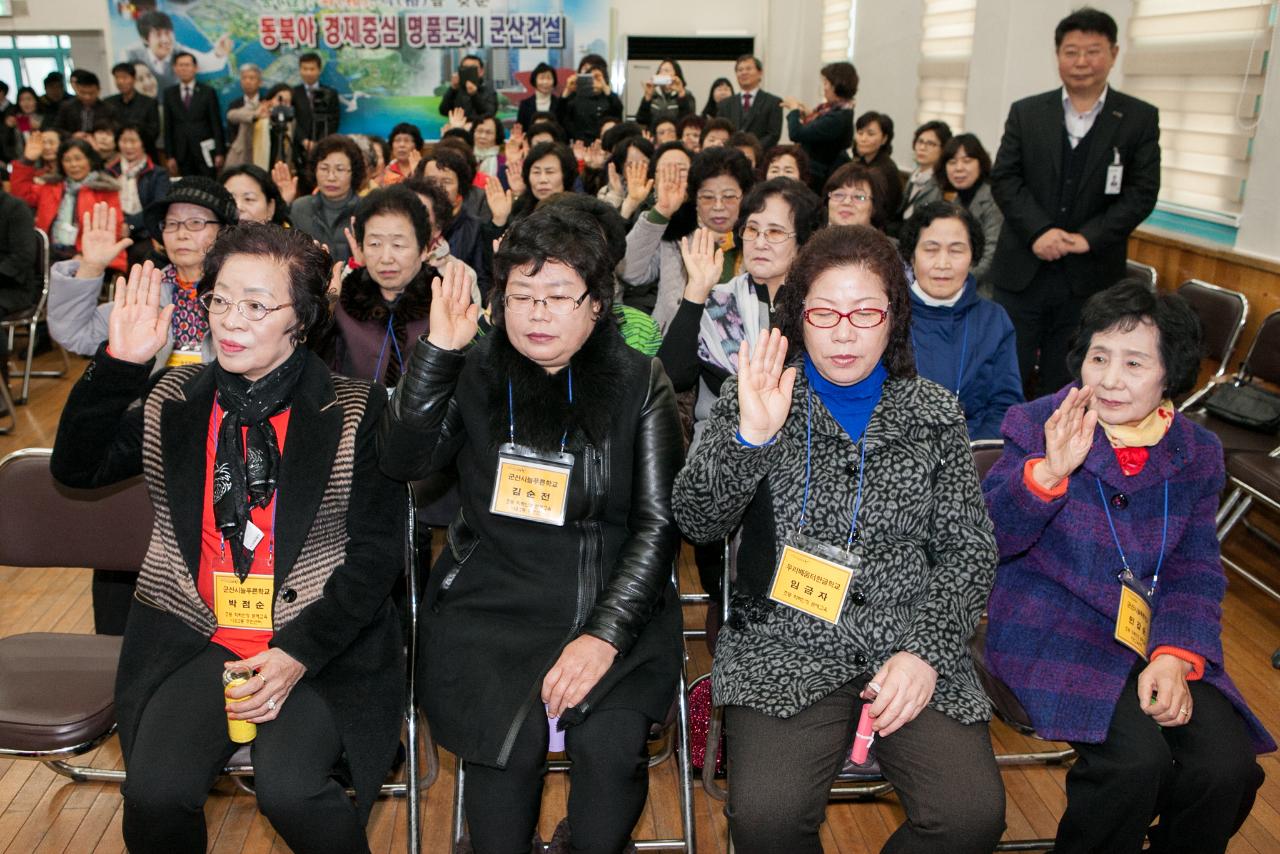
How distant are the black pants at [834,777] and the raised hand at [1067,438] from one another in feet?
1.75

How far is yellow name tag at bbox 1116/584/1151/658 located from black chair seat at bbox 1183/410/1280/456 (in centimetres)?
173

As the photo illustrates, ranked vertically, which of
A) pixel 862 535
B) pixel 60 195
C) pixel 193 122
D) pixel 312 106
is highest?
pixel 312 106

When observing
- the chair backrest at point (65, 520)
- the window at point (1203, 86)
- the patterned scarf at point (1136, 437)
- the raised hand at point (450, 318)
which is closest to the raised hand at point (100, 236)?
the chair backrest at point (65, 520)

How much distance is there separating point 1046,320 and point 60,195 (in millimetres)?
6715

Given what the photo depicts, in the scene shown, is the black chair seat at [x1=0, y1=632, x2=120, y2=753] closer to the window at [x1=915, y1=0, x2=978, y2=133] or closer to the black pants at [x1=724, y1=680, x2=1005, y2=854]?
the black pants at [x1=724, y1=680, x2=1005, y2=854]

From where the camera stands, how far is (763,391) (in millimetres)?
1887

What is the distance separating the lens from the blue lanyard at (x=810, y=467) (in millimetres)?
1956

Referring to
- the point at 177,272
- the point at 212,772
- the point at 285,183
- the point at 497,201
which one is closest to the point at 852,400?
the point at 212,772

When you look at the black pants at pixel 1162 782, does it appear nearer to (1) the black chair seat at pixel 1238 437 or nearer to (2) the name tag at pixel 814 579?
(2) the name tag at pixel 814 579

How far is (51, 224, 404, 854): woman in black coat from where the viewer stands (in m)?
1.91

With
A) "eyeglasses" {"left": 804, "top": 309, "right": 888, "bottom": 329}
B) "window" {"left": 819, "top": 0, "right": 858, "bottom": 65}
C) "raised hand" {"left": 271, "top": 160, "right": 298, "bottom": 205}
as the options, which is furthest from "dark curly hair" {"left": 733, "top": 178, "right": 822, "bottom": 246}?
"window" {"left": 819, "top": 0, "right": 858, "bottom": 65}

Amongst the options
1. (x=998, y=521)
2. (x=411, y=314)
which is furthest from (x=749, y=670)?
(x=411, y=314)

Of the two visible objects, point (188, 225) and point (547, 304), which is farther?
point (188, 225)

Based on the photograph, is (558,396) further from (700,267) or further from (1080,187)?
(1080,187)
